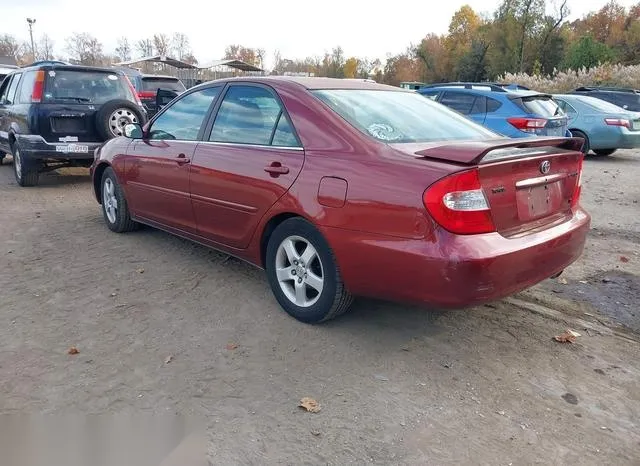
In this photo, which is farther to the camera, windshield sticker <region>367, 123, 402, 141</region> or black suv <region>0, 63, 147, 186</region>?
black suv <region>0, 63, 147, 186</region>

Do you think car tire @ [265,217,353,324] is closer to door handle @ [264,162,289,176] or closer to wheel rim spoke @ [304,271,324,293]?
wheel rim spoke @ [304,271,324,293]

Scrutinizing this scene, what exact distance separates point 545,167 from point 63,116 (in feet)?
22.7

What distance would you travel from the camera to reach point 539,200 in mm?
3314

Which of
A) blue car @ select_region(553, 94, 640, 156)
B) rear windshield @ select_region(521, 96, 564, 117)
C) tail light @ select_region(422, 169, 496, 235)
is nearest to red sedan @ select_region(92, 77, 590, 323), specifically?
tail light @ select_region(422, 169, 496, 235)

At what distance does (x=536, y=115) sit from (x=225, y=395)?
27.7 feet

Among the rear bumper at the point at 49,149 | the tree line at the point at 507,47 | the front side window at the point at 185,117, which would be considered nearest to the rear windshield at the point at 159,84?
the rear bumper at the point at 49,149

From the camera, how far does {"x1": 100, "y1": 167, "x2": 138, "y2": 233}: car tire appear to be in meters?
5.64

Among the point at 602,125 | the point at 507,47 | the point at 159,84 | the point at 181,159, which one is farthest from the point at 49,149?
the point at 507,47

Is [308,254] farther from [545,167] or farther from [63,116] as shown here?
[63,116]

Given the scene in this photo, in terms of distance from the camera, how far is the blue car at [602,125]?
12.2m

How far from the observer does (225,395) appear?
2908 mm

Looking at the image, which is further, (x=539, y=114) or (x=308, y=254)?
(x=539, y=114)

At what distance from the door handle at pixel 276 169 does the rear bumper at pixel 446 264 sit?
1.79 feet

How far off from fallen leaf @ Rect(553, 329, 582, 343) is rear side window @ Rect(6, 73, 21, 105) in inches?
337
